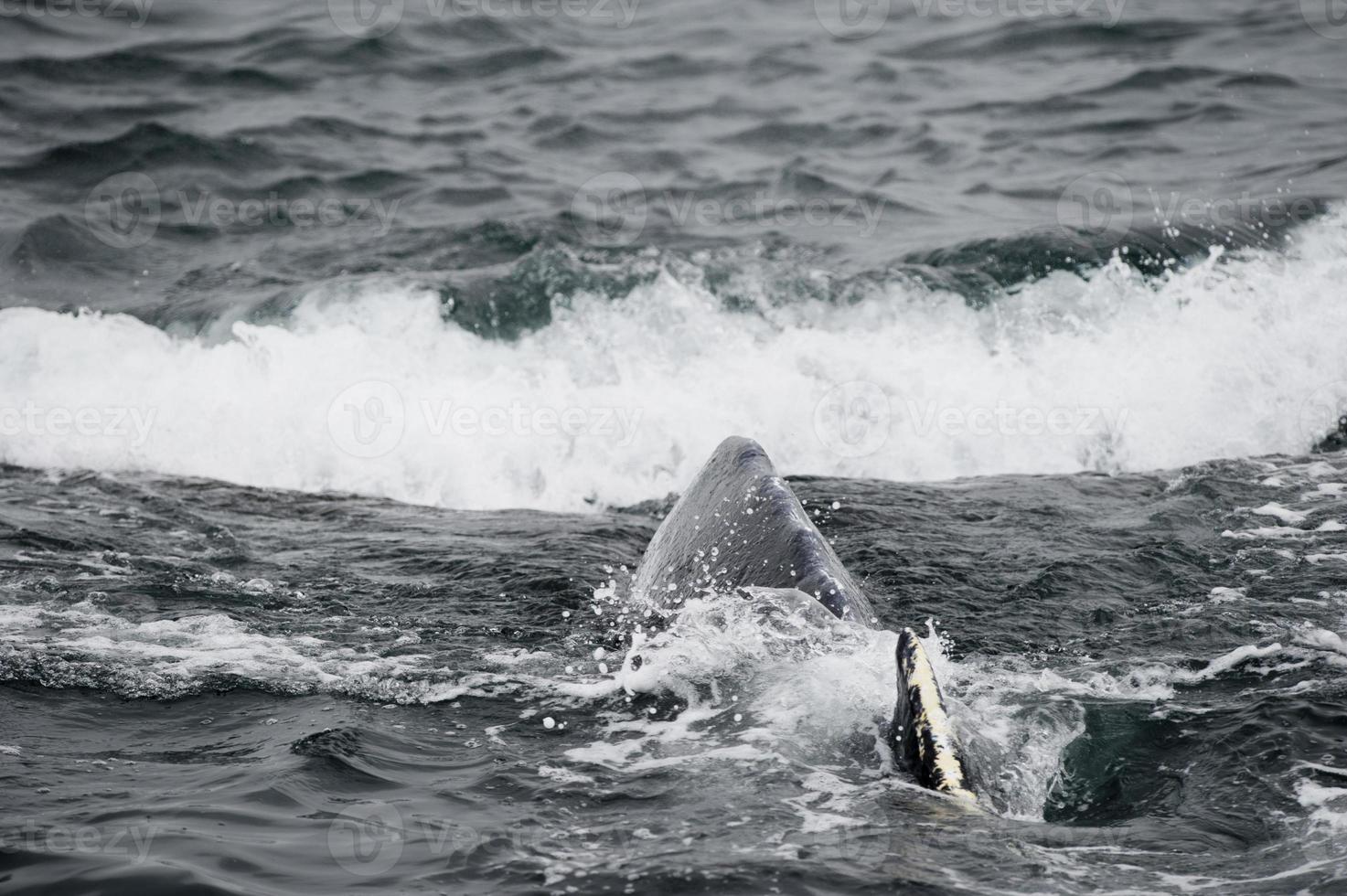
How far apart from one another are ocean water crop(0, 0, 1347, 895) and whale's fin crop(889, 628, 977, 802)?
8 cm

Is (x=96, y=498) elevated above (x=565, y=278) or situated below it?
below

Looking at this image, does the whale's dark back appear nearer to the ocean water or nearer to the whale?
the whale

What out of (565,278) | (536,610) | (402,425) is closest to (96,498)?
(402,425)

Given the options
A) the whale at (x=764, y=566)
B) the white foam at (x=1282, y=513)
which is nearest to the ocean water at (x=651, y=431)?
the white foam at (x=1282, y=513)

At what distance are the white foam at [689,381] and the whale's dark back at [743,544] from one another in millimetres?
2978

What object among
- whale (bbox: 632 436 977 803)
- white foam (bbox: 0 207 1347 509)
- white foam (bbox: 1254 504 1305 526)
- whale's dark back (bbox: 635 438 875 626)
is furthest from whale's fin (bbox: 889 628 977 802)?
white foam (bbox: 0 207 1347 509)

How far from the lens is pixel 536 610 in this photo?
6137mm

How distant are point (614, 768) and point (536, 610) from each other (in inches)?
68.5

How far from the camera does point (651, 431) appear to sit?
31.4 ft

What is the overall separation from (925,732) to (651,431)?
5.62 meters

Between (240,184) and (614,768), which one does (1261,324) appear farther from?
(240,184)

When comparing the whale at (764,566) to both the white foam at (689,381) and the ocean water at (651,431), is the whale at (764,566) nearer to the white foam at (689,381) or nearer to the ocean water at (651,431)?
the ocean water at (651,431)

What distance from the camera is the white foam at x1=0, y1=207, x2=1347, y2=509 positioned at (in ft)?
30.8

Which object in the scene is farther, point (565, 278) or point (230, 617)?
point (565, 278)
